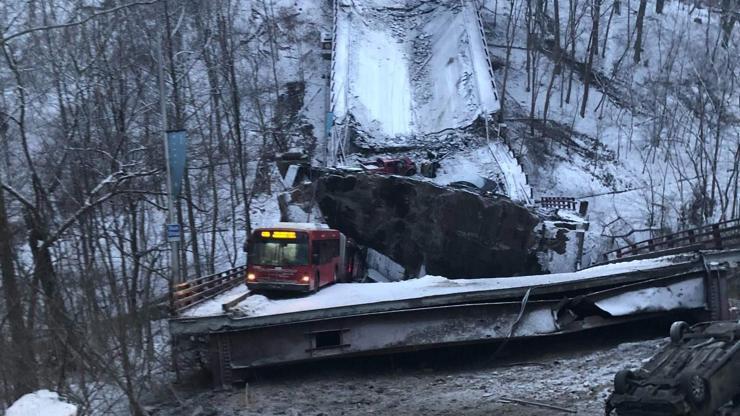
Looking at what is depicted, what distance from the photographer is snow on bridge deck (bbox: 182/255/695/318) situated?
60.0 ft

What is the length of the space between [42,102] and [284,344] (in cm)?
1643

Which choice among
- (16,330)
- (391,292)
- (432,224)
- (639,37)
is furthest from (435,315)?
(639,37)

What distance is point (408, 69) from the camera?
4547 cm

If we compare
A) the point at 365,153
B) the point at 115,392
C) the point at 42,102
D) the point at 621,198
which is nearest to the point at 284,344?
the point at 115,392

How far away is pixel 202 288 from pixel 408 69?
90.8 feet

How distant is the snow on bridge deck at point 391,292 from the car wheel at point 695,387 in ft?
25.8

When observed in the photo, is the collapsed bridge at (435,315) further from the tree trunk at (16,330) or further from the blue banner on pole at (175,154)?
the blue banner on pole at (175,154)

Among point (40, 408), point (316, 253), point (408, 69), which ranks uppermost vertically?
point (408, 69)

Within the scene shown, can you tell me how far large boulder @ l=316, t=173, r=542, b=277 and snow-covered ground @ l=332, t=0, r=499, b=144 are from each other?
7056 millimetres

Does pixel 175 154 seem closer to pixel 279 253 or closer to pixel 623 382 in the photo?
pixel 279 253

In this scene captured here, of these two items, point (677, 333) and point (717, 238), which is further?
point (717, 238)

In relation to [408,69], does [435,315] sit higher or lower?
lower

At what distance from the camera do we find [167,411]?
16406 mm

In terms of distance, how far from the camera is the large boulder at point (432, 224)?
98.3 ft
